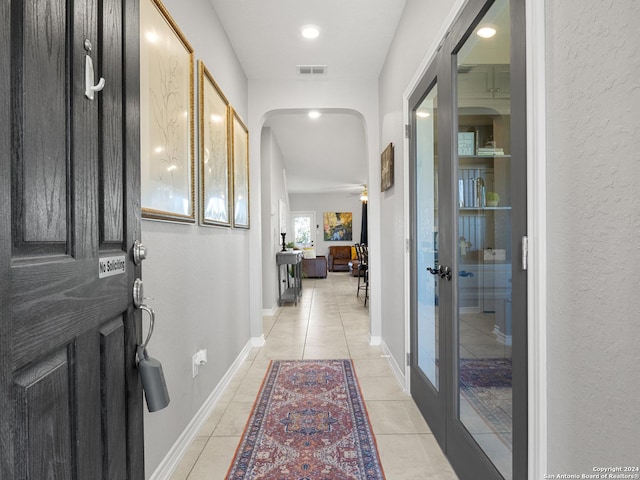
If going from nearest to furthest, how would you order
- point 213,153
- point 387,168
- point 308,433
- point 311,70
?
1. point 308,433
2. point 213,153
3. point 387,168
4. point 311,70

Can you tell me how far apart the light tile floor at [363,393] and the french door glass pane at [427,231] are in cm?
31

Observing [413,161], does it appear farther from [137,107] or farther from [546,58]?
[137,107]

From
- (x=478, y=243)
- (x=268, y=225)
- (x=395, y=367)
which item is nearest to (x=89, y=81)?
(x=478, y=243)

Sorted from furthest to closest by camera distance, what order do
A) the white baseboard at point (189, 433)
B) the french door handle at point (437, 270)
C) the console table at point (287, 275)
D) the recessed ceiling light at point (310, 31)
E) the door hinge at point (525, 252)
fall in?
the console table at point (287, 275) < the recessed ceiling light at point (310, 31) < the french door handle at point (437, 270) < the white baseboard at point (189, 433) < the door hinge at point (525, 252)

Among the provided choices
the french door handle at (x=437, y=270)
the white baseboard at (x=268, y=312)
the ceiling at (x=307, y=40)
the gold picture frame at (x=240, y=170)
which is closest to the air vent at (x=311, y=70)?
the ceiling at (x=307, y=40)

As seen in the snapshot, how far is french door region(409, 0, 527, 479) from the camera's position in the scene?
115cm

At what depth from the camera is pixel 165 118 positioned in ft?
5.81

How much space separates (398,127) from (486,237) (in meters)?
1.63

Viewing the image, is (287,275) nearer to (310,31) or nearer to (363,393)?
(363,393)

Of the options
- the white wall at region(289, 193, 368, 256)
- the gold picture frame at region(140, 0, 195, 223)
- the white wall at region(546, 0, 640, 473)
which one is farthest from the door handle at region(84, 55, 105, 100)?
the white wall at region(289, 193, 368, 256)

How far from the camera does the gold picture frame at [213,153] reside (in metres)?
2.29

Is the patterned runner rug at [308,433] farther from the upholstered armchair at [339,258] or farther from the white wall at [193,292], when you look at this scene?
the upholstered armchair at [339,258]

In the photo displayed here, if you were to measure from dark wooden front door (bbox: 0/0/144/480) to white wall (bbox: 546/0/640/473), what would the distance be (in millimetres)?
1080

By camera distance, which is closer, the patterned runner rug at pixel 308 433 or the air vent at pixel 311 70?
the patterned runner rug at pixel 308 433
